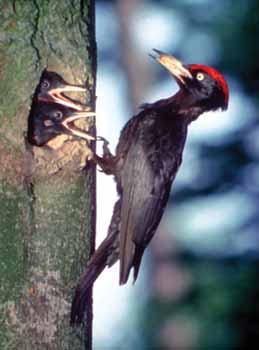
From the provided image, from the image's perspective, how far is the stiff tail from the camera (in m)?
5.08

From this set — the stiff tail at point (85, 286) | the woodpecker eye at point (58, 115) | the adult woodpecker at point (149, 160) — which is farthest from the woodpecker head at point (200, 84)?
the stiff tail at point (85, 286)

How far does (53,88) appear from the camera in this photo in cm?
537

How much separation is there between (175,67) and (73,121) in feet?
4.44

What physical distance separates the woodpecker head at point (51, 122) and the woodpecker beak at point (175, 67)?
118cm

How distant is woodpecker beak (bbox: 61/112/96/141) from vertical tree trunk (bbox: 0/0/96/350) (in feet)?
0.20

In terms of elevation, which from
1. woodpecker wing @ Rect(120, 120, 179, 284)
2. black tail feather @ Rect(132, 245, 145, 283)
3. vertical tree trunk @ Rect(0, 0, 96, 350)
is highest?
vertical tree trunk @ Rect(0, 0, 96, 350)

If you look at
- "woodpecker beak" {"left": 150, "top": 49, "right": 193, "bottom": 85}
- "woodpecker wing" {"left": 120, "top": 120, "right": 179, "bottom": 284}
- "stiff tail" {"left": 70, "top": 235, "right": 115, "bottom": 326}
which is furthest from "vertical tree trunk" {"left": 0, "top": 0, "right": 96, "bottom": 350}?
"woodpecker beak" {"left": 150, "top": 49, "right": 193, "bottom": 85}

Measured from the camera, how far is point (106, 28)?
16734 millimetres

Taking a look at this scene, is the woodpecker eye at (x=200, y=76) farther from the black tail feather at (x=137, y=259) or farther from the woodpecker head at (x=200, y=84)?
the black tail feather at (x=137, y=259)

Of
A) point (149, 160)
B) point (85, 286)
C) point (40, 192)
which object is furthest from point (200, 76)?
point (85, 286)

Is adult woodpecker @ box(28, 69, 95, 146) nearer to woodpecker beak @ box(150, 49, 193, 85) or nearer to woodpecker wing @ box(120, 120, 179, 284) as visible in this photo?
woodpecker wing @ box(120, 120, 179, 284)

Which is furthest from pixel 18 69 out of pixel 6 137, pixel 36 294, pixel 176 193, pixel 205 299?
pixel 176 193

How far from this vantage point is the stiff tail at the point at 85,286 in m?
5.08

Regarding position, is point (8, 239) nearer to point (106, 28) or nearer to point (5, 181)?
point (5, 181)
